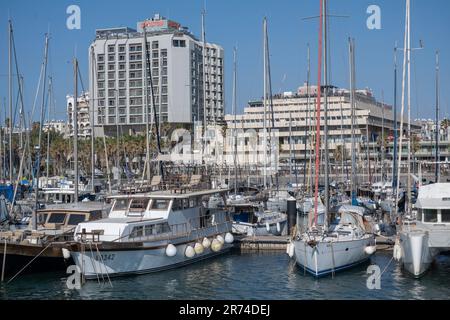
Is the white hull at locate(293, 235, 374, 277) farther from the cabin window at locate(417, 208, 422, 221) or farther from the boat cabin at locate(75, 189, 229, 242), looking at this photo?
the boat cabin at locate(75, 189, 229, 242)

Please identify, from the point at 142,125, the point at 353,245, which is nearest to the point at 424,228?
the point at 353,245

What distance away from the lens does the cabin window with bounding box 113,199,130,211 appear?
29.3 metres

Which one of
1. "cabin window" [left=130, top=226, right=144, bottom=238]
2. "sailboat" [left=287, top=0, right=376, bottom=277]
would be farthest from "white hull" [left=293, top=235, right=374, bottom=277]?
"cabin window" [left=130, top=226, right=144, bottom=238]

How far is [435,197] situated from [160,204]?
1183 centimetres

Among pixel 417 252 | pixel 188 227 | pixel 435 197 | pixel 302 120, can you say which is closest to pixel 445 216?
pixel 435 197

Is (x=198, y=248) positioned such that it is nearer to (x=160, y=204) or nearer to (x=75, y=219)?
(x=160, y=204)

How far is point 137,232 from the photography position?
26.9m

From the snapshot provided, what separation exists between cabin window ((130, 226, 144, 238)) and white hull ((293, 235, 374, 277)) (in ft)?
20.8

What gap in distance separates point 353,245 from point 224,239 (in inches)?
299

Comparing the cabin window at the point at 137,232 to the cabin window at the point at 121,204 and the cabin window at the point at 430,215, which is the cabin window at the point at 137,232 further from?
the cabin window at the point at 430,215

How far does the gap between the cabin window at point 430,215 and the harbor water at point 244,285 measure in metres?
2.14

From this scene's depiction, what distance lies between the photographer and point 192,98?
13050cm

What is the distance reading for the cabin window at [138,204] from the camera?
95.2 ft
